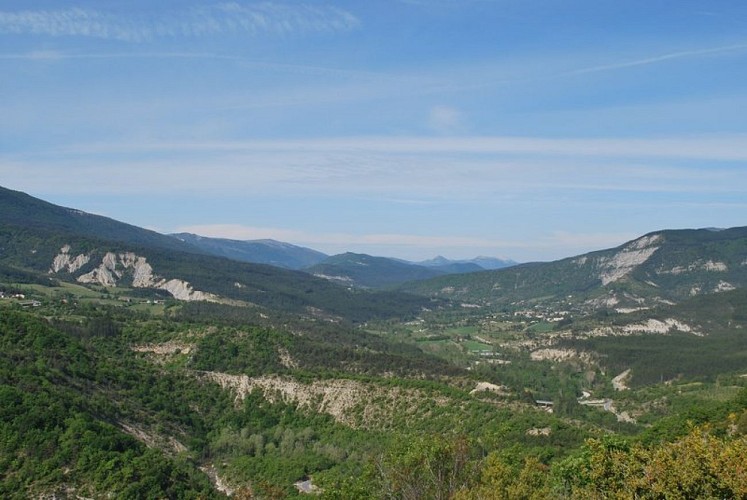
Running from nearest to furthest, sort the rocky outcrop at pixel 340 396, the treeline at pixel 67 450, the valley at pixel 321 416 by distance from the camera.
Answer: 1. the valley at pixel 321 416
2. the treeline at pixel 67 450
3. the rocky outcrop at pixel 340 396

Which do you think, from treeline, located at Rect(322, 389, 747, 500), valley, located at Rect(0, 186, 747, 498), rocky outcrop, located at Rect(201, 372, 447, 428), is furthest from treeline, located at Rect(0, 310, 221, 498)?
treeline, located at Rect(322, 389, 747, 500)

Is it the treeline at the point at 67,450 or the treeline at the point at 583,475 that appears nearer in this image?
the treeline at the point at 583,475

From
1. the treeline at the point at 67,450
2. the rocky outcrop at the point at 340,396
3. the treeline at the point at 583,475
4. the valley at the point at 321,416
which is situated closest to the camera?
the treeline at the point at 583,475

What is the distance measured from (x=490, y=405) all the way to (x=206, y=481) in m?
35.6

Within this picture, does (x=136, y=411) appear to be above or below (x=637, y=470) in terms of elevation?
below

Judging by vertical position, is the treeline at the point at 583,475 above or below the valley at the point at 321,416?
above

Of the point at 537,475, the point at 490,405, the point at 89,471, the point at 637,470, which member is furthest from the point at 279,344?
the point at 637,470

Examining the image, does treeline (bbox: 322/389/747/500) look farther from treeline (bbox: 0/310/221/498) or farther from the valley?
treeline (bbox: 0/310/221/498)

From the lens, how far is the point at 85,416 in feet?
196

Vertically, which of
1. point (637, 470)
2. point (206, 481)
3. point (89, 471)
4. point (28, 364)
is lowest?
point (206, 481)

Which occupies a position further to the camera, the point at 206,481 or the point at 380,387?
the point at 380,387

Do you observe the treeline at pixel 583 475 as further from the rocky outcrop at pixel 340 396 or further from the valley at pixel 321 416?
the rocky outcrop at pixel 340 396

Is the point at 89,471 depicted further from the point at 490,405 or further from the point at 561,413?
the point at 561,413

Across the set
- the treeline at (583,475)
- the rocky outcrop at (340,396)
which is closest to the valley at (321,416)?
the treeline at (583,475)
